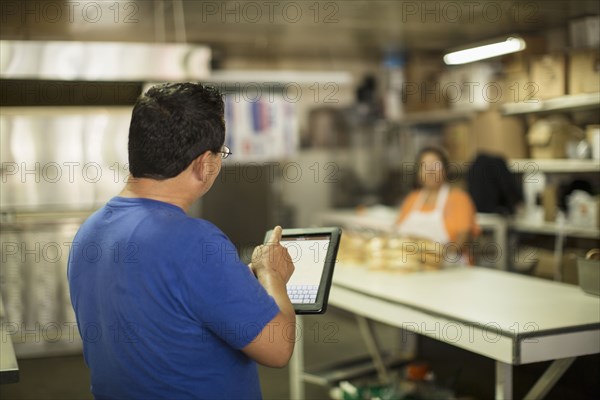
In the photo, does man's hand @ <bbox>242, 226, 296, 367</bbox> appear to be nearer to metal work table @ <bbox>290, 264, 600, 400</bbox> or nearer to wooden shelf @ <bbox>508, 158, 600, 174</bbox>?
metal work table @ <bbox>290, 264, 600, 400</bbox>

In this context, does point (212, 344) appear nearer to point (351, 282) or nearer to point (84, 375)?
point (351, 282)

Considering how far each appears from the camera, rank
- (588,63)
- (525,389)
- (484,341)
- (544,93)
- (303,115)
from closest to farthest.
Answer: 1. (484,341)
2. (525,389)
3. (588,63)
4. (544,93)
5. (303,115)

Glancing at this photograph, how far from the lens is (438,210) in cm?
502

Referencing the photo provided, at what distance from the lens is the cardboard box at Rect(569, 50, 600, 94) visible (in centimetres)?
428

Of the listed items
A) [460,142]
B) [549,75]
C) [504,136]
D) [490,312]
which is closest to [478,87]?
[460,142]

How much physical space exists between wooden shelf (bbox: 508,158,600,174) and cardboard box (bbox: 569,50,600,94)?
50 cm

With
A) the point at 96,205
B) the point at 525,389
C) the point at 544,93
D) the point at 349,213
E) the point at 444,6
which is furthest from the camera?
the point at 349,213

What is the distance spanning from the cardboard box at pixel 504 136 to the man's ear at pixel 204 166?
5.10m

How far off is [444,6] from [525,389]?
3669 millimetres

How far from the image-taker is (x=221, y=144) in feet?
5.80

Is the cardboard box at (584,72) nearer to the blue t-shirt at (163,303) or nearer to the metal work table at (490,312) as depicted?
the metal work table at (490,312)

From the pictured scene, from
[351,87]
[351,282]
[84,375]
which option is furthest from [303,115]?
[351,282]

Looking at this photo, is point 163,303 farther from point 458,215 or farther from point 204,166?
point 458,215

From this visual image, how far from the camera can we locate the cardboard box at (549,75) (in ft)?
15.5
